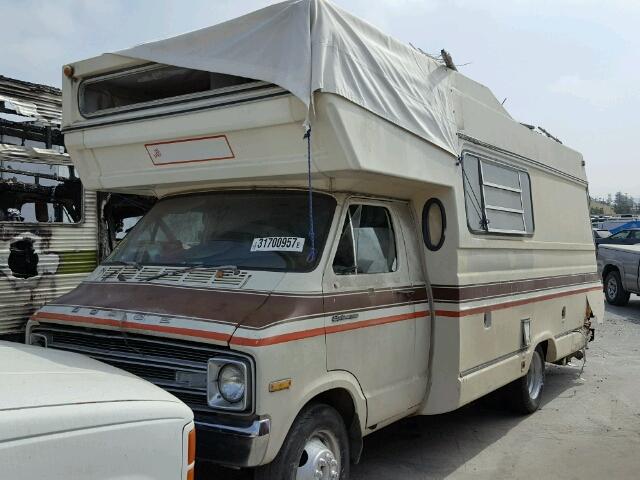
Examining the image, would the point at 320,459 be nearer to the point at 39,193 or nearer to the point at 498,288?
the point at 498,288

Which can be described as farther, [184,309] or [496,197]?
[496,197]

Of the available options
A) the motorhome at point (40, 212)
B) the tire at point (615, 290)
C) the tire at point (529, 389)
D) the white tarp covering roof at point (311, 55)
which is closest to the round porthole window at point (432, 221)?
the white tarp covering roof at point (311, 55)

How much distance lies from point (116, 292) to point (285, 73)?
178 cm

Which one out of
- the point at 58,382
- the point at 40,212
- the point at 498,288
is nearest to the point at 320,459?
the point at 58,382

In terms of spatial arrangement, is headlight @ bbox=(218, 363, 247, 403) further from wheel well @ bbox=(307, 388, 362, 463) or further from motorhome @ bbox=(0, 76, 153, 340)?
motorhome @ bbox=(0, 76, 153, 340)

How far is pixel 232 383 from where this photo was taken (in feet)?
11.1

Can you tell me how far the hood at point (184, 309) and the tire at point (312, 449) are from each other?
23.9 inches

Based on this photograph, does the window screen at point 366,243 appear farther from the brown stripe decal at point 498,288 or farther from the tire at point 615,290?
the tire at point 615,290

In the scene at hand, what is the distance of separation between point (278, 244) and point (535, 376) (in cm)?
403

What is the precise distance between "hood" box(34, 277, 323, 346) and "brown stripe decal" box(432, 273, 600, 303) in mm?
1488

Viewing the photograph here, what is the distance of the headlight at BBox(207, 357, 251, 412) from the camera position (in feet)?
10.9

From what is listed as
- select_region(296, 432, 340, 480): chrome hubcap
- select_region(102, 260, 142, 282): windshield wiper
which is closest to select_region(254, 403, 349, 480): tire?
select_region(296, 432, 340, 480): chrome hubcap

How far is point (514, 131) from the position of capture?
650 centimetres

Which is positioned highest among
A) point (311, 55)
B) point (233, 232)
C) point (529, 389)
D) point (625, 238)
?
point (311, 55)
